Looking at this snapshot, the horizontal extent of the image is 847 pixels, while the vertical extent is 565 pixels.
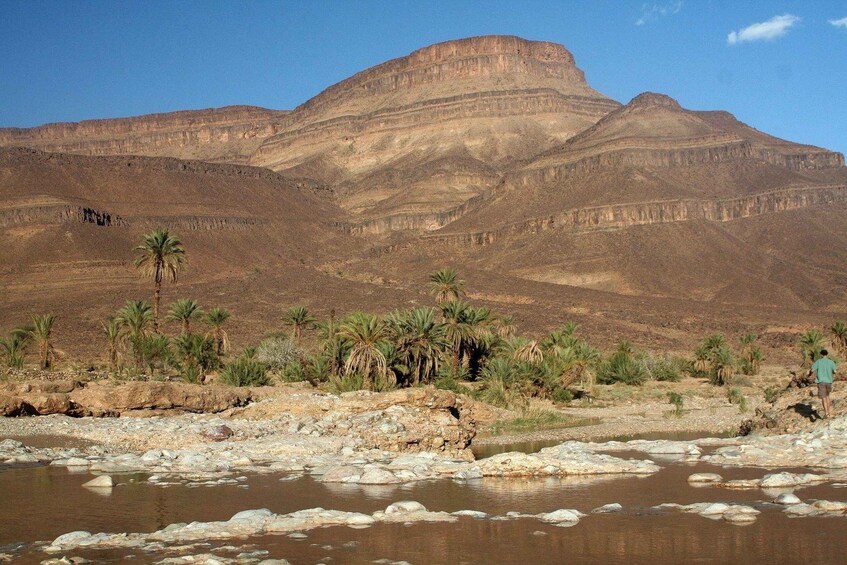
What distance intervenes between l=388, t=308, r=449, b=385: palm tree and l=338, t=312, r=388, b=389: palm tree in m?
3.25

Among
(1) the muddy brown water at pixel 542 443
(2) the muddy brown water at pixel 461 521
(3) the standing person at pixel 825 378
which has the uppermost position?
(3) the standing person at pixel 825 378

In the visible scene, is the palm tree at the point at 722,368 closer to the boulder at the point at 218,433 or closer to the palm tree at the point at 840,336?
the palm tree at the point at 840,336

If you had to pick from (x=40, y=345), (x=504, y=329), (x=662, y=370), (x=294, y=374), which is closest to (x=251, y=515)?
(x=294, y=374)

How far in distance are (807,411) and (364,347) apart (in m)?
17.4

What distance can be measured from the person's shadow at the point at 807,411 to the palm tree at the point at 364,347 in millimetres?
16189

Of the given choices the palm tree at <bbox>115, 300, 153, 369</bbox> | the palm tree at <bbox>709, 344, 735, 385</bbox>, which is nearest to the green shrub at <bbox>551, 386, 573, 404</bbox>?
the palm tree at <bbox>709, 344, 735, 385</bbox>

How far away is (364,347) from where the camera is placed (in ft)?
118

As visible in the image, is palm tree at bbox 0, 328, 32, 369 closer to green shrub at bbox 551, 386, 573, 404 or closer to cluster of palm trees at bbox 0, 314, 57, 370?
cluster of palm trees at bbox 0, 314, 57, 370

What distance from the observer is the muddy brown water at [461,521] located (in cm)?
1322

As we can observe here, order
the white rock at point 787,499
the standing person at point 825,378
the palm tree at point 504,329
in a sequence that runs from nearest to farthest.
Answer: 1. the white rock at point 787,499
2. the standing person at point 825,378
3. the palm tree at point 504,329

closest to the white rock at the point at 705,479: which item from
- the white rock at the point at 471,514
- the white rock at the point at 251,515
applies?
the white rock at the point at 471,514

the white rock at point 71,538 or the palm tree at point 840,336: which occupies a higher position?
the palm tree at point 840,336

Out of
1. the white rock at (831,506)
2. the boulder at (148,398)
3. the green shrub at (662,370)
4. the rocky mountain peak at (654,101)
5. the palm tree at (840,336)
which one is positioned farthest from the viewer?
the rocky mountain peak at (654,101)

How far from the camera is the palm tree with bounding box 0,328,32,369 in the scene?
44.6 m
